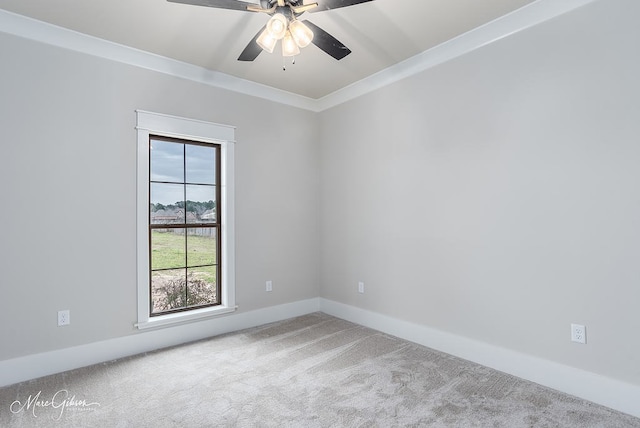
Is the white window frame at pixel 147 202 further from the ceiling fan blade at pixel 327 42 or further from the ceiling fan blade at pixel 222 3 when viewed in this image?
the ceiling fan blade at pixel 327 42

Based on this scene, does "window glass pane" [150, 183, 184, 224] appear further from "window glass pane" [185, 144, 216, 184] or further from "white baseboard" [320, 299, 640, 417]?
"white baseboard" [320, 299, 640, 417]

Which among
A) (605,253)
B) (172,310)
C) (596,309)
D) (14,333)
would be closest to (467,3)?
(605,253)

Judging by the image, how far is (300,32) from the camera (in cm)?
195

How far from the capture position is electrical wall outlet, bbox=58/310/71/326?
2633 millimetres

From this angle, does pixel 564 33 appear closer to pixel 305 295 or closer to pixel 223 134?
pixel 223 134

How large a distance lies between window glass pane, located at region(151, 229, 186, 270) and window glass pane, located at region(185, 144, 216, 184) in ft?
1.86

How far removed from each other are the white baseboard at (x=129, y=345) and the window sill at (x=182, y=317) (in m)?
0.05

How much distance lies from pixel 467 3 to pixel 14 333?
4.03m

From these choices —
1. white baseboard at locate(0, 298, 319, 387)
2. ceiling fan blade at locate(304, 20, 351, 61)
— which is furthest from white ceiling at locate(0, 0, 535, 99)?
white baseboard at locate(0, 298, 319, 387)

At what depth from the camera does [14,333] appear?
8.07 feet

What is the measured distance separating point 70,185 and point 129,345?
1436mm

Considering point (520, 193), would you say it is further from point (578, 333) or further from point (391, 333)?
point (391, 333)

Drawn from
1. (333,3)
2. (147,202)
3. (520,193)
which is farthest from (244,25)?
(520,193)

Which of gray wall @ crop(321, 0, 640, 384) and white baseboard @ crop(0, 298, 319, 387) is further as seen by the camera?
white baseboard @ crop(0, 298, 319, 387)
